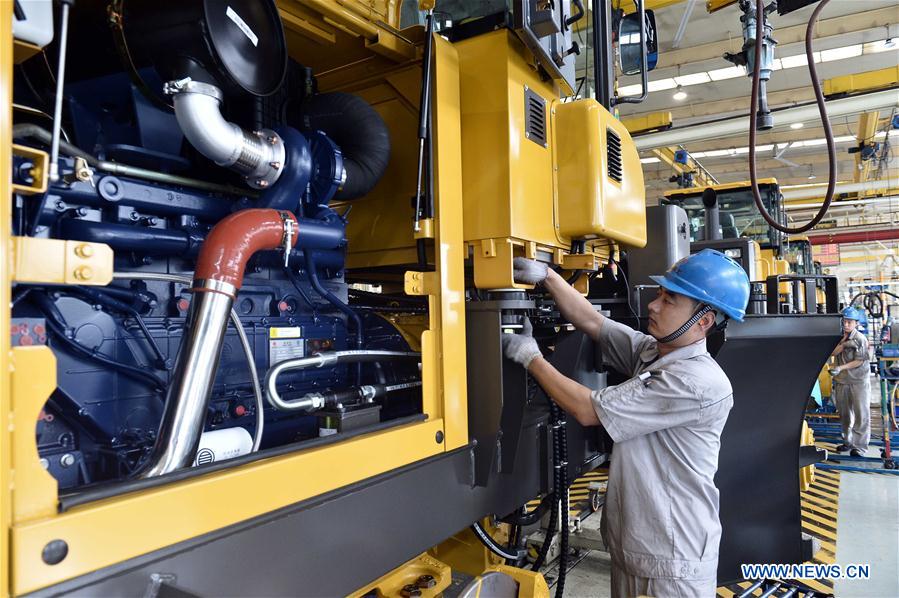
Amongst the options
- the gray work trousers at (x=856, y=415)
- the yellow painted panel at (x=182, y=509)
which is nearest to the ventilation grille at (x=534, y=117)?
the yellow painted panel at (x=182, y=509)

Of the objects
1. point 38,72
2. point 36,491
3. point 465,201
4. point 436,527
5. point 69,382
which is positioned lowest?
point 436,527

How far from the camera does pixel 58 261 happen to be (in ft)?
3.14

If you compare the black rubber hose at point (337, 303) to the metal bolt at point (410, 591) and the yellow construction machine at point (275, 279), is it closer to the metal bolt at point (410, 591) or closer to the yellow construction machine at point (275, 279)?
the yellow construction machine at point (275, 279)

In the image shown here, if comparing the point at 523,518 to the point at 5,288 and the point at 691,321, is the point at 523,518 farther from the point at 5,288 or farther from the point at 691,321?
the point at 5,288

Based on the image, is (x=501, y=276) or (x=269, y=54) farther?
(x=501, y=276)

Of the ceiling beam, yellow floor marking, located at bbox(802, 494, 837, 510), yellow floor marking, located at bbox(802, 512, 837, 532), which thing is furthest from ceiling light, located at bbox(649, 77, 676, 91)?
yellow floor marking, located at bbox(802, 512, 837, 532)

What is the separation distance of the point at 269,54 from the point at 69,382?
969 millimetres

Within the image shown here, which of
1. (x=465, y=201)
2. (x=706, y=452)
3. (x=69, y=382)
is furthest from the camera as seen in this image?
(x=706, y=452)

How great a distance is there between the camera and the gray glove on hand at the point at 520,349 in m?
2.07

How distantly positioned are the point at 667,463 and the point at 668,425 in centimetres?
19

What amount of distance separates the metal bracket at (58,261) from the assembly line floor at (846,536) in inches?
132

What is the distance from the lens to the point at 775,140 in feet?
37.9

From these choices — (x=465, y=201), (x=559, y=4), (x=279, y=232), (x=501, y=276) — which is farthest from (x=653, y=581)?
(x=559, y=4)

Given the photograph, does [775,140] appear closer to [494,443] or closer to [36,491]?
[494,443]
